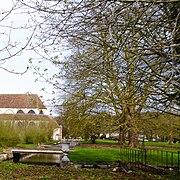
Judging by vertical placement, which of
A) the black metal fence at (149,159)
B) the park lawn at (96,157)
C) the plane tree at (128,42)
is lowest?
the park lawn at (96,157)

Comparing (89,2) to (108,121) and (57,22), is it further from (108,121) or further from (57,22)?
(108,121)

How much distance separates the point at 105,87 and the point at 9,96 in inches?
2037

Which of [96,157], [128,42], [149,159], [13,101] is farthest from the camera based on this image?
[13,101]

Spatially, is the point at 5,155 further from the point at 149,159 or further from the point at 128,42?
the point at 128,42

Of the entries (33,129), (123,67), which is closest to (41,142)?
(33,129)

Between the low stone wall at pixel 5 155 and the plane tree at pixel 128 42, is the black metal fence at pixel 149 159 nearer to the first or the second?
the plane tree at pixel 128 42

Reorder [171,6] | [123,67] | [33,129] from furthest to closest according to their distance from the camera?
1. [33,129]
2. [123,67]
3. [171,6]

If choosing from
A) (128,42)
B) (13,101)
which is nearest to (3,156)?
(128,42)

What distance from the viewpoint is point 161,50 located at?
5270mm

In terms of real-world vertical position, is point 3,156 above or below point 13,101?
below

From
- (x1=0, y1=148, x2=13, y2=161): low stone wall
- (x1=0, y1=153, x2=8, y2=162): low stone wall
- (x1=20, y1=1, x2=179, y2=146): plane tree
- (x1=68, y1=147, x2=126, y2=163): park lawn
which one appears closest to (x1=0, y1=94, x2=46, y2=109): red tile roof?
(x1=0, y1=148, x2=13, y2=161): low stone wall

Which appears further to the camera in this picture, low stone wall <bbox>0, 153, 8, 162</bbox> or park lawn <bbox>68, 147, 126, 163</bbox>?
low stone wall <bbox>0, 153, 8, 162</bbox>

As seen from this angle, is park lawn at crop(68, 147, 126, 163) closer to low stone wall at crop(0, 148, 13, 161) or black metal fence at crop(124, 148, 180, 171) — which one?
black metal fence at crop(124, 148, 180, 171)

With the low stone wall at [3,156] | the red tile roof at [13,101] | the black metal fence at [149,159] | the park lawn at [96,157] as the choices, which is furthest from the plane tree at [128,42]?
the red tile roof at [13,101]
